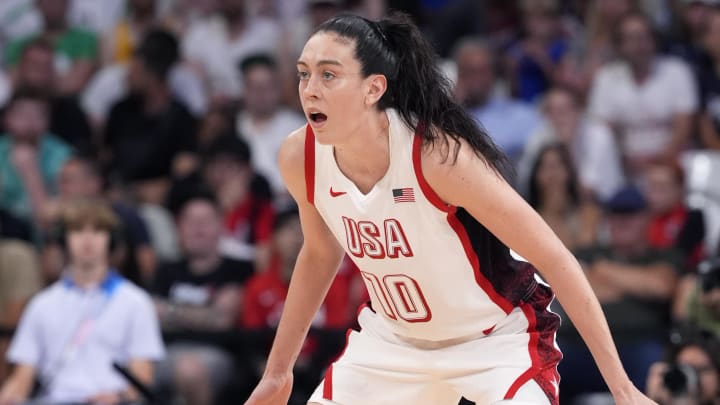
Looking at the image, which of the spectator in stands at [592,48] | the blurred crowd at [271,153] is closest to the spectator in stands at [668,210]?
the blurred crowd at [271,153]

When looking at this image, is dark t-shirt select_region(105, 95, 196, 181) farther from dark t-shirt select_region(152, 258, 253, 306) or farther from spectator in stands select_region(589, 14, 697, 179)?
spectator in stands select_region(589, 14, 697, 179)

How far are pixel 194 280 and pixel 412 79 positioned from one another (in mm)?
3722

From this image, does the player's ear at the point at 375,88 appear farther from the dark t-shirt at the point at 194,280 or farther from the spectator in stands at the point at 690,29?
the spectator in stands at the point at 690,29

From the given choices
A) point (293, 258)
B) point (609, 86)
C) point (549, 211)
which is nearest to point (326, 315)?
point (293, 258)

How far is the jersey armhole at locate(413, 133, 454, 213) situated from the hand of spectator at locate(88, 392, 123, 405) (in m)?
3.07

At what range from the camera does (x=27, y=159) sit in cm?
813

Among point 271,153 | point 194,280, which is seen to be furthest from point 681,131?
point 194,280

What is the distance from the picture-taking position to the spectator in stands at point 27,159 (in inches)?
320

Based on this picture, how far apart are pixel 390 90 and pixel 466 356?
81cm

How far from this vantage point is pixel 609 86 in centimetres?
832

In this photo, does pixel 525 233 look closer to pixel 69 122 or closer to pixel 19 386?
pixel 19 386

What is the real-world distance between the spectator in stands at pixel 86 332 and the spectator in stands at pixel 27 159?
171cm

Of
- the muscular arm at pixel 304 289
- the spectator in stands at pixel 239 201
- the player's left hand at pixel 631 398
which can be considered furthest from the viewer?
the spectator in stands at pixel 239 201

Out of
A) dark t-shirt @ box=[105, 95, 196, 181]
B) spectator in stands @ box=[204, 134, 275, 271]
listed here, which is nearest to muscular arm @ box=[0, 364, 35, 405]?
spectator in stands @ box=[204, 134, 275, 271]
